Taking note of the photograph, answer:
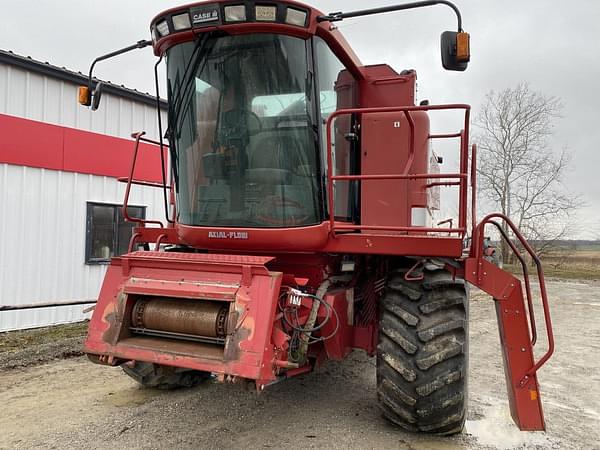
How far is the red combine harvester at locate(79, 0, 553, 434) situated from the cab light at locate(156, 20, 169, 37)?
0.05ft

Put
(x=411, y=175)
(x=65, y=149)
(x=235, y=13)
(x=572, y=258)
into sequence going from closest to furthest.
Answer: (x=411, y=175) → (x=235, y=13) → (x=65, y=149) → (x=572, y=258)

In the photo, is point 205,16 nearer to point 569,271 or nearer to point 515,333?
point 515,333

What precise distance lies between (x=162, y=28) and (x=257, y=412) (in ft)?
10.5

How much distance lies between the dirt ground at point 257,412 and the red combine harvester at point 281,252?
1.31ft

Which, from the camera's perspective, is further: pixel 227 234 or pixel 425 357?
pixel 227 234

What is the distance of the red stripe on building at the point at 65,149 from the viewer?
301 inches

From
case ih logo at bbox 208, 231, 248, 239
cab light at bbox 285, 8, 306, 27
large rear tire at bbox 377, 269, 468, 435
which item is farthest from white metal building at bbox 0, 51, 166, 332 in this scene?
large rear tire at bbox 377, 269, 468, 435

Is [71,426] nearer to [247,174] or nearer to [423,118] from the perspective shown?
[247,174]

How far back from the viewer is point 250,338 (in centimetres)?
301

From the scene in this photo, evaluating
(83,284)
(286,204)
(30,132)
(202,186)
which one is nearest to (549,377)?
(286,204)

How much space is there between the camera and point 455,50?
3363mm

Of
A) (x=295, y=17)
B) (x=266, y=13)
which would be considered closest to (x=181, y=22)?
(x=266, y=13)

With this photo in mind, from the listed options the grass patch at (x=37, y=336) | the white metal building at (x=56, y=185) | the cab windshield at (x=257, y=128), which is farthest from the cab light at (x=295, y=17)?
the white metal building at (x=56, y=185)

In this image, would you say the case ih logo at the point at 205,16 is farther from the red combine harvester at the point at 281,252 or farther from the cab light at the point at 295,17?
the cab light at the point at 295,17
